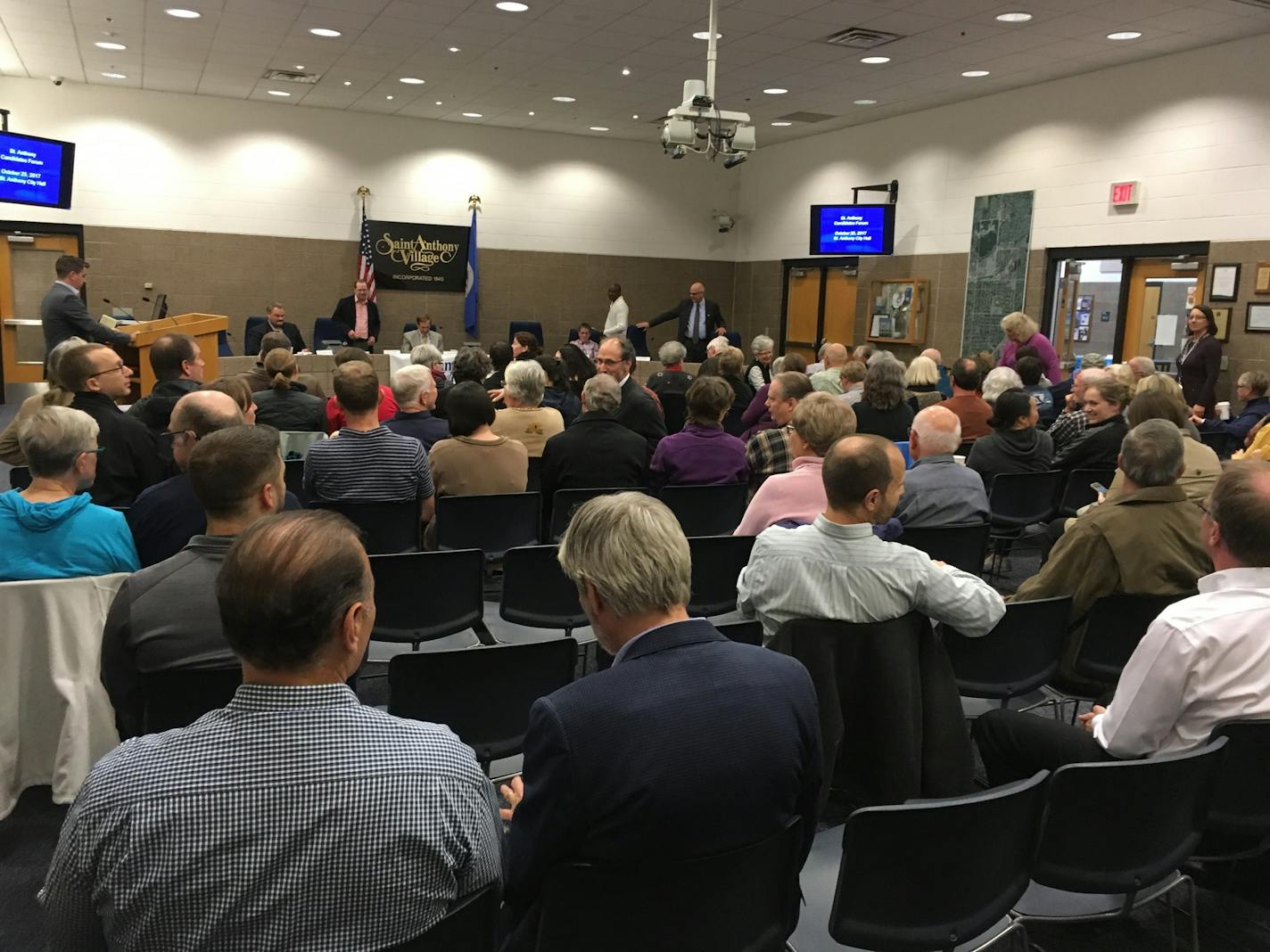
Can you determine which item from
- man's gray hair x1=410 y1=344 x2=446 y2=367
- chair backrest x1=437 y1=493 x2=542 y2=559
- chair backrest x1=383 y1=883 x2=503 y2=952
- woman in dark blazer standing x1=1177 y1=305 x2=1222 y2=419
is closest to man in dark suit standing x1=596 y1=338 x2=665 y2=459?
chair backrest x1=437 y1=493 x2=542 y2=559

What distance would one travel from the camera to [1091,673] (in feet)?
10.4

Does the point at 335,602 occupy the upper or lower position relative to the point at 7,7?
lower

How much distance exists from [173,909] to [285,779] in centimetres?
21

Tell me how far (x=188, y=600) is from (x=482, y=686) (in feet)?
2.58

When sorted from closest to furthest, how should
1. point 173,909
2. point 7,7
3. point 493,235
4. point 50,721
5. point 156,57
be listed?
point 173,909, point 50,721, point 7,7, point 156,57, point 493,235

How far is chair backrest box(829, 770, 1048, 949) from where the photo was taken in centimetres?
173

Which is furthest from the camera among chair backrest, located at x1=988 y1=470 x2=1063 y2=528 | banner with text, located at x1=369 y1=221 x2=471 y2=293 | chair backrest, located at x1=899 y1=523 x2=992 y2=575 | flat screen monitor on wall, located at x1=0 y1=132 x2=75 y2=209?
banner with text, located at x1=369 y1=221 x2=471 y2=293

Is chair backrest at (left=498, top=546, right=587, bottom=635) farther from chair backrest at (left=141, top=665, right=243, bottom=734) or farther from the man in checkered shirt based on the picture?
the man in checkered shirt

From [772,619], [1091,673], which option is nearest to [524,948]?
[772,619]

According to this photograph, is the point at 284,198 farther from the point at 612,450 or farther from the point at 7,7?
the point at 612,450

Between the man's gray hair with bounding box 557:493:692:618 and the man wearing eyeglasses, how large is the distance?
10.2 feet

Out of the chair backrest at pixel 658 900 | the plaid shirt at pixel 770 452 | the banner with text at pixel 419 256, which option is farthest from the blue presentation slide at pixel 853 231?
the chair backrest at pixel 658 900

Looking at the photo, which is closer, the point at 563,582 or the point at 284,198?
the point at 563,582

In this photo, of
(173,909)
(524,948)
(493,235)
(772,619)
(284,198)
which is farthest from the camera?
(493,235)
